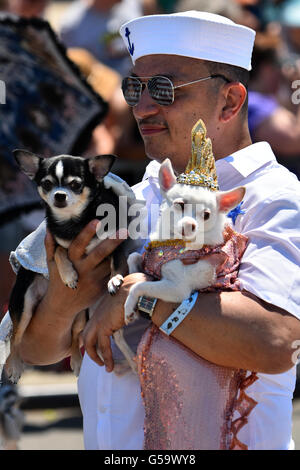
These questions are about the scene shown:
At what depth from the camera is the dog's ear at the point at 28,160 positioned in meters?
3.20

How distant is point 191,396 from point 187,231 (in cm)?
54

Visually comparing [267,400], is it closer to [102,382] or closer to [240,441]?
[240,441]

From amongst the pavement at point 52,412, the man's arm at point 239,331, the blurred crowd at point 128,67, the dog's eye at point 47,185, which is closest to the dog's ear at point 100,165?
the dog's eye at point 47,185

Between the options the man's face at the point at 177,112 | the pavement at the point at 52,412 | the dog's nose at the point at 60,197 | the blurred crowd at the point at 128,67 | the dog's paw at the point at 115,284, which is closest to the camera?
the dog's paw at the point at 115,284

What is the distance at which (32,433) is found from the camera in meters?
6.79

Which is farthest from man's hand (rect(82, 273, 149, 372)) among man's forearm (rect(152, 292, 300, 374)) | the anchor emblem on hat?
the anchor emblem on hat

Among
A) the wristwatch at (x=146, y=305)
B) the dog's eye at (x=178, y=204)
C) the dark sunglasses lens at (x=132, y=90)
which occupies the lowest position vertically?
the wristwatch at (x=146, y=305)

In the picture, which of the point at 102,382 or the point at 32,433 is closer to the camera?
the point at 102,382

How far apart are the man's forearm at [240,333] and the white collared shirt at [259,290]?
0.06 meters

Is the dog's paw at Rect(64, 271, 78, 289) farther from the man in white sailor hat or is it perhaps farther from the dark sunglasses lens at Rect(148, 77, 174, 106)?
the dark sunglasses lens at Rect(148, 77, 174, 106)

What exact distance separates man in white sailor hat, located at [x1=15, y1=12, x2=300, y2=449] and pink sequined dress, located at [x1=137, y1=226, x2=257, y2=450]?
0.20 feet

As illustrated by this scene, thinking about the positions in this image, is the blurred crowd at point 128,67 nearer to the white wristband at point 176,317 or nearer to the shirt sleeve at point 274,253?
the shirt sleeve at point 274,253

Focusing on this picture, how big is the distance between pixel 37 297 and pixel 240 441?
1.10 m
